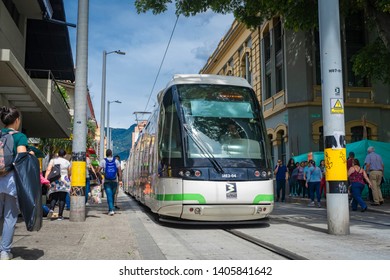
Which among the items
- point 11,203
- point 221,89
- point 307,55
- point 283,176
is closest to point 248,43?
point 307,55

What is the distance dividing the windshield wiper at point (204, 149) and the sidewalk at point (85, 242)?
1.84 metres

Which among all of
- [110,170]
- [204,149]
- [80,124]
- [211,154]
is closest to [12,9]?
[80,124]

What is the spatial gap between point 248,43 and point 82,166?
27480mm

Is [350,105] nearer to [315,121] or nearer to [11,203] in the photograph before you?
[315,121]

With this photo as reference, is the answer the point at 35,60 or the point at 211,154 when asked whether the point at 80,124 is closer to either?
the point at 211,154

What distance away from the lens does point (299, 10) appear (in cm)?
1569

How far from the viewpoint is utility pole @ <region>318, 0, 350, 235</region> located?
7867 mm

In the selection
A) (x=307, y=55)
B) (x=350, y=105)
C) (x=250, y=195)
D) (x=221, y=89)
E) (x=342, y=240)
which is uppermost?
(x=307, y=55)

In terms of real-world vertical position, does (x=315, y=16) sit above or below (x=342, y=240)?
above

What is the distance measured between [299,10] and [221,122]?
8406mm

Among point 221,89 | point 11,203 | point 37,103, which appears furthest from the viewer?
point 37,103

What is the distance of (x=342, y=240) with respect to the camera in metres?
7.23

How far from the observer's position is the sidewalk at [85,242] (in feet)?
19.0

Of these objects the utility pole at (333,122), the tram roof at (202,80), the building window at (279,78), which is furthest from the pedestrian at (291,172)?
the utility pole at (333,122)
